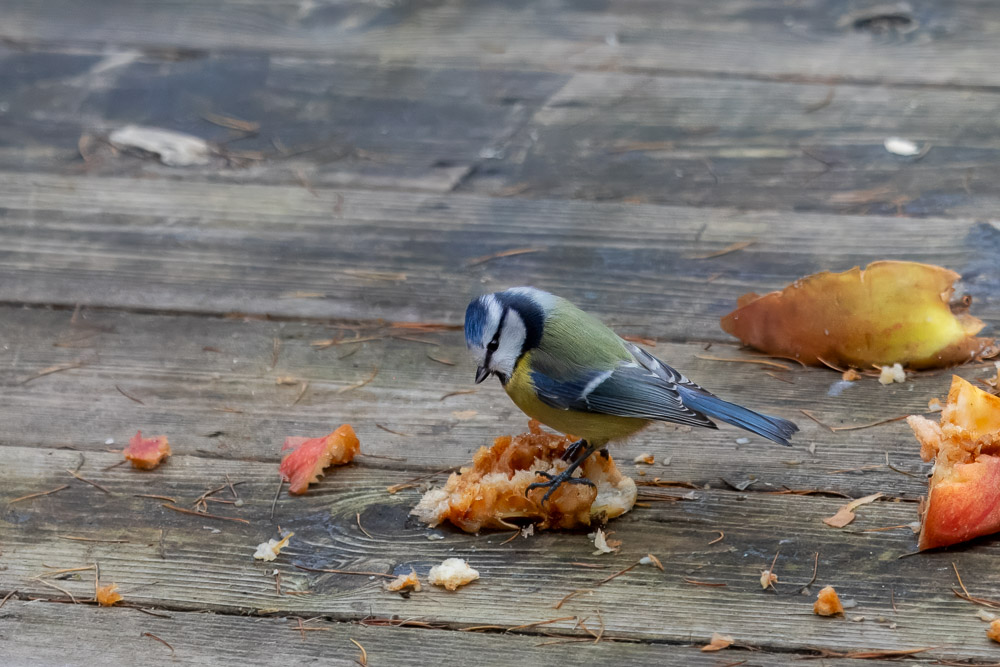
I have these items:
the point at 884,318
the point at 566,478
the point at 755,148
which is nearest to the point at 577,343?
the point at 566,478

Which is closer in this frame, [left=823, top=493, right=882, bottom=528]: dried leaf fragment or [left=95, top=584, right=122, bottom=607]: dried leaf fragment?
[left=95, top=584, right=122, bottom=607]: dried leaf fragment

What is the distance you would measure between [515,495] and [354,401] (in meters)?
0.60

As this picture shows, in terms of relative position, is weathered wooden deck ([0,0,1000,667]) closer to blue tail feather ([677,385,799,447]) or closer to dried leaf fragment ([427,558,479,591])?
dried leaf fragment ([427,558,479,591])

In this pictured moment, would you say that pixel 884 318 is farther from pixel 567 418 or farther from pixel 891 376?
pixel 567 418

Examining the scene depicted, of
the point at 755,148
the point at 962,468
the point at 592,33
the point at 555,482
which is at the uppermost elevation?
the point at 592,33

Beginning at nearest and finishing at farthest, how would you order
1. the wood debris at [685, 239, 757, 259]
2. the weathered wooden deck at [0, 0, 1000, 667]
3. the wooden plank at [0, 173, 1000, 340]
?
1. the weathered wooden deck at [0, 0, 1000, 667]
2. the wooden plank at [0, 173, 1000, 340]
3. the wood debris at [685, 239, 757, 259]

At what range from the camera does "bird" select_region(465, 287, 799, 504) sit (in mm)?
2066

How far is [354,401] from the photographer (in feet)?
7.97

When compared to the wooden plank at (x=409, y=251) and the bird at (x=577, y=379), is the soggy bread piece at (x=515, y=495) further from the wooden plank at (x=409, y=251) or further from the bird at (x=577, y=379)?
the wooden plank at (x=409, y=251)

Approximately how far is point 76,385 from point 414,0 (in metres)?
2.49

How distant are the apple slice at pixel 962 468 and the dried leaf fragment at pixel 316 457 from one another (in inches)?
44.1

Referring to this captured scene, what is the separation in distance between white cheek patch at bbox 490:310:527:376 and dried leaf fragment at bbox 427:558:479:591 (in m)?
0.47

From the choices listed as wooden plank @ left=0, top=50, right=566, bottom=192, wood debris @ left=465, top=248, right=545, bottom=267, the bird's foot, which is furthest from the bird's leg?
wooden plank @ left=0, top=50, right=566, bottom=192

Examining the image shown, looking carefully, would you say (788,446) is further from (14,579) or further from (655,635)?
(14,579)
